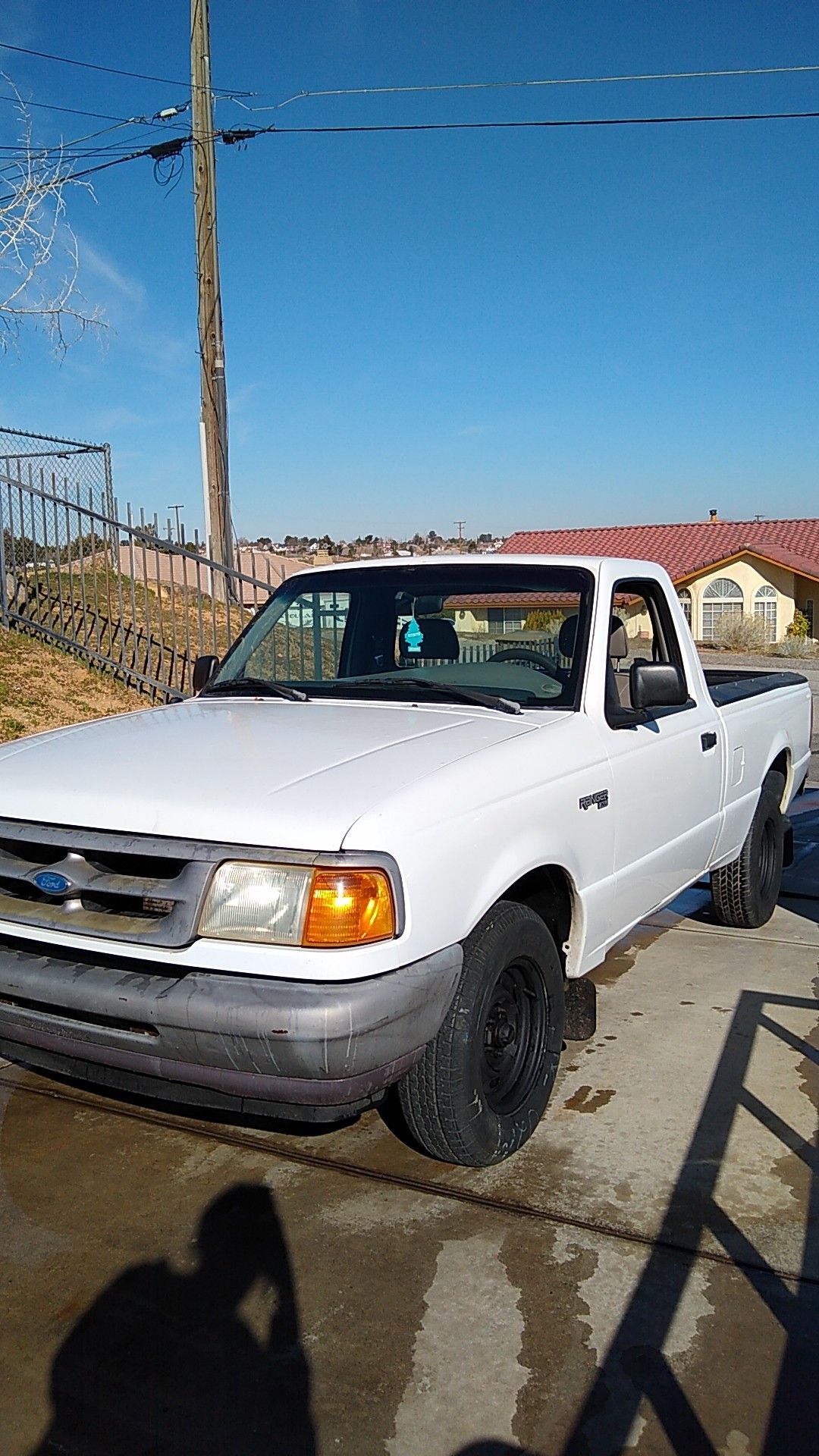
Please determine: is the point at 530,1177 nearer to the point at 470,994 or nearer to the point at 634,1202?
the point at 634,1202

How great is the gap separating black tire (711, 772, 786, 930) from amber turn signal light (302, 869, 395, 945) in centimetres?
332

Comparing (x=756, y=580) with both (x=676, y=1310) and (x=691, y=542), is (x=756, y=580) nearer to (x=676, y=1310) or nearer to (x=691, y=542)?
(x=691, y=542)

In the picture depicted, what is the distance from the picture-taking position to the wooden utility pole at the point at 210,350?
13672 mm

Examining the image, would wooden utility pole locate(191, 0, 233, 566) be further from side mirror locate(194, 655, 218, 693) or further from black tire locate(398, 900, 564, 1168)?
black tire locate(398, 900, 564, 1168)

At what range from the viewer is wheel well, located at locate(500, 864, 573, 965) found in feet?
12.1

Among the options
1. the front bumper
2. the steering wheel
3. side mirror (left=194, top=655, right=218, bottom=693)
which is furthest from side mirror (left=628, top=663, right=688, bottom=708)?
side mirror (left=194, top=655, right=218, bottom=693)

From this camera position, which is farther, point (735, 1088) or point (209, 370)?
→ point (209, 370)

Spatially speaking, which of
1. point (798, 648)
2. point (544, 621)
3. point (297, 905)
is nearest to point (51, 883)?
point (297, 905)

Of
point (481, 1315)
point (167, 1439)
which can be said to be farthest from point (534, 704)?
point (167, 1439)

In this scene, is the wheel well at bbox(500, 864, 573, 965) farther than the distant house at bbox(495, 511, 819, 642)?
No

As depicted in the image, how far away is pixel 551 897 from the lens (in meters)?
3.92

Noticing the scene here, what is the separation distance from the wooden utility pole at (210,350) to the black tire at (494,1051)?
34.4 feet

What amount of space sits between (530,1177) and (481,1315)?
0.70 m

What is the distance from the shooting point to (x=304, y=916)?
285 centimetres
